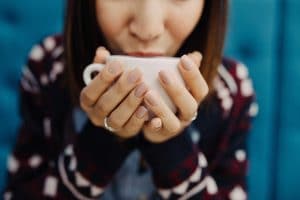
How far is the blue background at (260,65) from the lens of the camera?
120 cm

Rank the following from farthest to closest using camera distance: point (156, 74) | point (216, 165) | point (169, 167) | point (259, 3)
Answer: point (259, 3)
point (216, 165)
point (169, 167)
point (156, 74)

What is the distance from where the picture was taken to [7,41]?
1.20 meters

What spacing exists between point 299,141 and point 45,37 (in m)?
0.60

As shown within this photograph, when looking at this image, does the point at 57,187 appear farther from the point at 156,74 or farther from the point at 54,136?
the point at 156,74

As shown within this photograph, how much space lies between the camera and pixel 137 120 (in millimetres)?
769

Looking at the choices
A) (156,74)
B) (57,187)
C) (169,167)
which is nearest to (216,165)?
(169,167)

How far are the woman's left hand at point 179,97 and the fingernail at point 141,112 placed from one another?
0.05 feet

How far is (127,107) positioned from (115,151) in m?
0.18

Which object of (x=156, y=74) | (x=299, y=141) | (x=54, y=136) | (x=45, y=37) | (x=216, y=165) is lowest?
(x=299, y=141)

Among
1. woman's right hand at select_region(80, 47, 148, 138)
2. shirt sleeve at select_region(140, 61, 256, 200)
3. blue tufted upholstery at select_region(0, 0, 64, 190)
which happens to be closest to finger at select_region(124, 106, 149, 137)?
woman's right hand at select_region(80, 47, 148, 138)

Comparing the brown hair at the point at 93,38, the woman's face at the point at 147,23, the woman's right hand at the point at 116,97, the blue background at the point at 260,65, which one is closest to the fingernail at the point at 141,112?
the woman's right hand at the point at 116,97

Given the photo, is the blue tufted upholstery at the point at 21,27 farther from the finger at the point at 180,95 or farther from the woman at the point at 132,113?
the finger at the point at 180,95

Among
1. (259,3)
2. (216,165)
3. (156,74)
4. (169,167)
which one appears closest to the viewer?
(156,74)

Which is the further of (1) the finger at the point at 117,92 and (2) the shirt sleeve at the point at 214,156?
(2) the shirt sleeve at the point at 214,156
